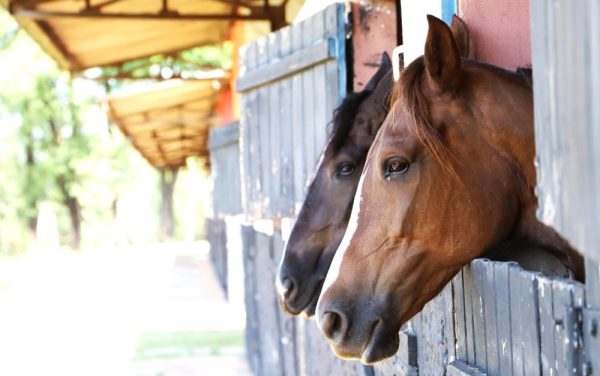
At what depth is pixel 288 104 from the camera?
451 cm

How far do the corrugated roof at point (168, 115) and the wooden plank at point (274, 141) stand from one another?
917cm

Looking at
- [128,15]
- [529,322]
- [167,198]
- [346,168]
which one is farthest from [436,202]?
[167,198]

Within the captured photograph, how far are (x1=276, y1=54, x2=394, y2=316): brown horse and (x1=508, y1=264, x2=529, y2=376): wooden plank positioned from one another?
1510mm

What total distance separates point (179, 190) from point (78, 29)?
44.3 m

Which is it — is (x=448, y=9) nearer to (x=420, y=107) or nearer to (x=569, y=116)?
(x=420, y=107)

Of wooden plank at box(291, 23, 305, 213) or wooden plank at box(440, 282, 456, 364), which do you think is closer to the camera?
wooden plank at box(440, 282, 456, 364)

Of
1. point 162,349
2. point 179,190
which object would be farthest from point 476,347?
point 179,190

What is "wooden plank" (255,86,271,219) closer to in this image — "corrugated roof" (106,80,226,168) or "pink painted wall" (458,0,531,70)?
"pink painted wall" (458,0,531,70)

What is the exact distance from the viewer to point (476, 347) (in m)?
2.34

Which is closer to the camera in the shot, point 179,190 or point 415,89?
point 415,89

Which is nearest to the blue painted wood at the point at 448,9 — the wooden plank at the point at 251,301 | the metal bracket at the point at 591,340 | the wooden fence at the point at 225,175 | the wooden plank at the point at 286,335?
the metal bracket at the point at 591,340

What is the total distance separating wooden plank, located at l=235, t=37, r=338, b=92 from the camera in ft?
13.6

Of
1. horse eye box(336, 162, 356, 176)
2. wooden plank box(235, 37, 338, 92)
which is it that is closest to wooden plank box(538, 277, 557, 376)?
horse eye box(336, 162, 356, 176)

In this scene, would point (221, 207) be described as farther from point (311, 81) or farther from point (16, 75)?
point (16, 75)
